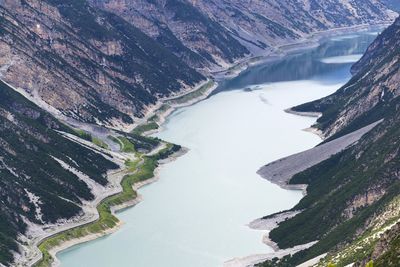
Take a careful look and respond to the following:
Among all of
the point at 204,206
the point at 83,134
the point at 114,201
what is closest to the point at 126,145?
the point at 83,134

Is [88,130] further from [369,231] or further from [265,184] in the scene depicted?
[369,231]

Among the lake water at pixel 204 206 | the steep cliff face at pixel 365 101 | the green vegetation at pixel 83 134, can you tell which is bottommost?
the lake water at pixel 204 206

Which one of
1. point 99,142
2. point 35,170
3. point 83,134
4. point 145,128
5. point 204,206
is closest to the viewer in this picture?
point 204,206

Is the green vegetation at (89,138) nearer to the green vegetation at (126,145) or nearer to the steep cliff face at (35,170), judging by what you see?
the steep cliff face at (35,170)

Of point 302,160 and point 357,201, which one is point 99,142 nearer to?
point 302,160

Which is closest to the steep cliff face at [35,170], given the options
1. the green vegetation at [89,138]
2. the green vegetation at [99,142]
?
the green vegetation at [89,138]

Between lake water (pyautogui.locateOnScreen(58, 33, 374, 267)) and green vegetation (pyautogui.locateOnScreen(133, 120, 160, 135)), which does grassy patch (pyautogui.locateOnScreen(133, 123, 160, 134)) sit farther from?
lake water (pyautogui.locateOnScreen(58, 33, 374, 267))

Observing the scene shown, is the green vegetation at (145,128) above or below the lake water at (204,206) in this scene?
above
